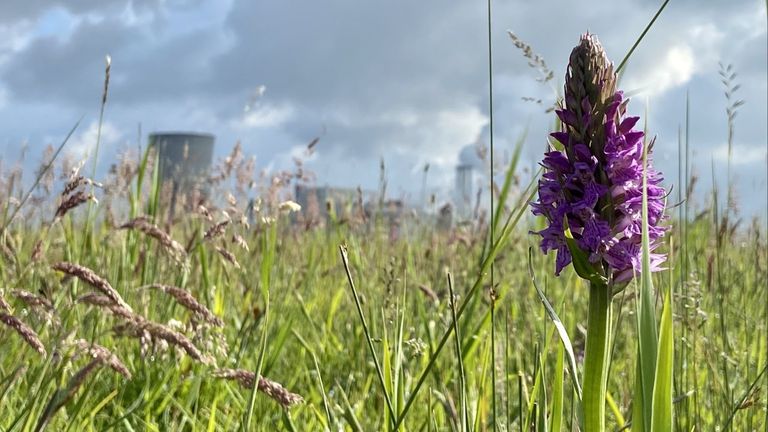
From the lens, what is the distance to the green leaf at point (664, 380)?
1.06 m

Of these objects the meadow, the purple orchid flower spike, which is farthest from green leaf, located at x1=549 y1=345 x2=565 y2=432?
the purple orchid flower spike

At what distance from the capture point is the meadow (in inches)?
52.9

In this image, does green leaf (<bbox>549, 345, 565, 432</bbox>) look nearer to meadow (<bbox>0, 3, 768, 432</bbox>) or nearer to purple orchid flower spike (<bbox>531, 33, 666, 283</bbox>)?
meadow (<bbox>0, 3, 768, 432</bbox>)

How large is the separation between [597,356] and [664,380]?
14cm

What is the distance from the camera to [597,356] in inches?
46.8

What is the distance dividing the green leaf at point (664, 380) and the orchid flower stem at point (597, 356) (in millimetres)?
114

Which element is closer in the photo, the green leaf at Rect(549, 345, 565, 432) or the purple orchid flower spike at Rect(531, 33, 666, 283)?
the purple orchid flower spike at Rect(531, 33, 666, 283)

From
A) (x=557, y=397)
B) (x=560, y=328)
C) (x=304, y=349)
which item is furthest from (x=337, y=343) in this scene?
(x=560, y=328)

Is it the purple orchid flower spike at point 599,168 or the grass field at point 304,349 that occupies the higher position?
the purple orchid flower spike at point 599,168

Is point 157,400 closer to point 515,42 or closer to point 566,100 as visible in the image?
point 515,42

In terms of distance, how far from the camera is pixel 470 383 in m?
2.43

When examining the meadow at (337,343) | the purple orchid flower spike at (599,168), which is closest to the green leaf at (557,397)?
the meadow at (337,343)

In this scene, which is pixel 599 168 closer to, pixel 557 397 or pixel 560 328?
pixel 560 328

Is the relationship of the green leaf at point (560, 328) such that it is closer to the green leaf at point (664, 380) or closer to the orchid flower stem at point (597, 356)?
the orchid flower stem at point (597, 356)
